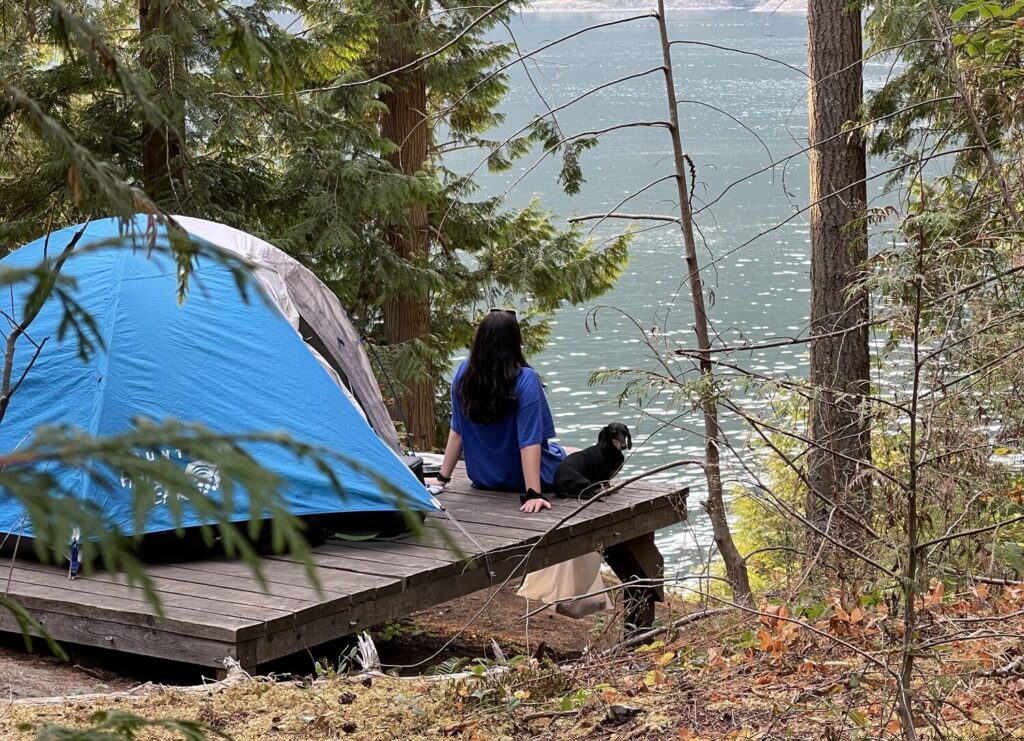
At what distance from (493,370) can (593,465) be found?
2.89 feet

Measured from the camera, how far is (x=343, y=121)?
35.6ft

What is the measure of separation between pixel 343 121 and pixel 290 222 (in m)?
1.12

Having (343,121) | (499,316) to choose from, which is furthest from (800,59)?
(499,316)

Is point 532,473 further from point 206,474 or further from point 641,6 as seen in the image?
point 641,6

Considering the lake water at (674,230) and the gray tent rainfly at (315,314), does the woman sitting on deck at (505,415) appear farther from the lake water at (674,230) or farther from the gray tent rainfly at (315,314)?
the lake water at (674,230)

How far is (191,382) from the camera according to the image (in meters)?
6.52

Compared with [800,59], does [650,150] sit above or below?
below

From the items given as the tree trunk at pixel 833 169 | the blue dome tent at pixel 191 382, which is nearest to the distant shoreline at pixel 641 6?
the tree trunk at pixel 833 169

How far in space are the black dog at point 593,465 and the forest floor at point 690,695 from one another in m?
2.32

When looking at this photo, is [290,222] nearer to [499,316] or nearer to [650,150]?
[499,316]

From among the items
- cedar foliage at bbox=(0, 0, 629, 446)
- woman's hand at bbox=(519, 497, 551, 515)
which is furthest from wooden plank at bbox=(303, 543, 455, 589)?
cedar foliage at bbox=(0, 0, 629, 446)

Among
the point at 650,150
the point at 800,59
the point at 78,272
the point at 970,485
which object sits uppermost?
Answer: the point at 800,59

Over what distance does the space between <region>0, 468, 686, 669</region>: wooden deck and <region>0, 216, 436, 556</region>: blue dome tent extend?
0.94 feet

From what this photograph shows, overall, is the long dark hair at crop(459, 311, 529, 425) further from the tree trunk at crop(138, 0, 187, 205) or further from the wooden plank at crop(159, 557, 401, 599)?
the tree trunk at crop(138, 0, 187, 205)
